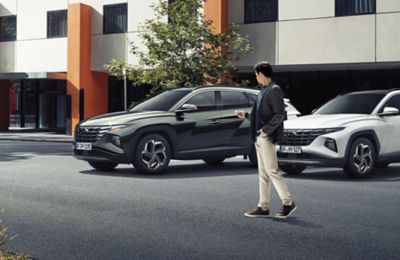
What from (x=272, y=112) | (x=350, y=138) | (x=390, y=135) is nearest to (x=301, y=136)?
(x=350, y=138)

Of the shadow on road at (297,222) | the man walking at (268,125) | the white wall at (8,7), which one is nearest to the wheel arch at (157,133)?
the man walking at (268,125)

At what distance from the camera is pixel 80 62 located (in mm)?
29344

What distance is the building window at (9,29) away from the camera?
32.7 metres

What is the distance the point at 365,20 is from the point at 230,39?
549 centimetres

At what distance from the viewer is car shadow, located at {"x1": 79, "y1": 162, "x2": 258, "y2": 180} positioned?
11453mm

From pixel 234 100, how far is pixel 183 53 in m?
10.8

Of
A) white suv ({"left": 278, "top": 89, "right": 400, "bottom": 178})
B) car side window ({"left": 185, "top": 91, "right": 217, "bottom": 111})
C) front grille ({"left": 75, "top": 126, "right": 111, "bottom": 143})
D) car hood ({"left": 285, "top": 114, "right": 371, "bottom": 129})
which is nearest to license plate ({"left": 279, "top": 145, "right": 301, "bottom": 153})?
white suv ({"left": 278, "top": 89, "right": 400, "bottom": 178})

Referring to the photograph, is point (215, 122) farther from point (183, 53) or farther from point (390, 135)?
point (183, 53)

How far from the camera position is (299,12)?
971 inches

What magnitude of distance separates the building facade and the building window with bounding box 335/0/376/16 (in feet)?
0.13

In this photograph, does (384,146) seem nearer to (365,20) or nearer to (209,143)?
(209,143)

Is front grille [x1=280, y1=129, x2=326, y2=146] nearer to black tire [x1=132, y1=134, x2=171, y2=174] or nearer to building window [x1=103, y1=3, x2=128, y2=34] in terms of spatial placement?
black tire [x1=132, y1=134, x2=171, y2=174]

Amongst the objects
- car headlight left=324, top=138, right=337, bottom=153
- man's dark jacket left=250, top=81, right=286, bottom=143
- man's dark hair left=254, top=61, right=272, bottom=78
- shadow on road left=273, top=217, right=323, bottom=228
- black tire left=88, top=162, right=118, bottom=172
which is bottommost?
shadow on road left=273, top=217, right=323, bottom=228

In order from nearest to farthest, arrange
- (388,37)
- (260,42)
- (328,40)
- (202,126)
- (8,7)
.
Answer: (202,126) → (388,37) → (328,40) → (260,42) → (8,7)
